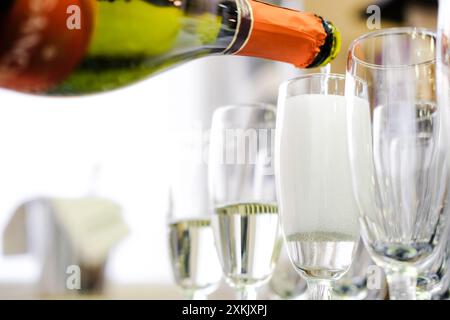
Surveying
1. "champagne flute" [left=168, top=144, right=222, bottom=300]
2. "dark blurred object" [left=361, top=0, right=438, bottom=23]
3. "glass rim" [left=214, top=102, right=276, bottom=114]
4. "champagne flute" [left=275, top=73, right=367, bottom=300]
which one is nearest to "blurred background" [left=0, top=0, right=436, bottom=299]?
"dark blurred object" [left=361, top=0, right=438, bottom=23]

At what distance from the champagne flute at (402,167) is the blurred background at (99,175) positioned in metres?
1.64

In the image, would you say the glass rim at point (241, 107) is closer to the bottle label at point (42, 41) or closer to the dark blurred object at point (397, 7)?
the bottle label at point (42, 41)

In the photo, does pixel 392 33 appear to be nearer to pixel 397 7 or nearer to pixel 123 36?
pixel 123 36

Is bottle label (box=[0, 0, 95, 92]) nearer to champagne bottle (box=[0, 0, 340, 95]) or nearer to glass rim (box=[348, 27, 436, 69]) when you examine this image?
champagne bottle (box=[0, 0, 340, 95])

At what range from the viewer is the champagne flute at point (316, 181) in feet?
1.55

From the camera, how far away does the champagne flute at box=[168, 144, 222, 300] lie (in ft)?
2.50

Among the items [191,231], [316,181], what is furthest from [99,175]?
[316,181]

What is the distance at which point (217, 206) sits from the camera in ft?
2.12

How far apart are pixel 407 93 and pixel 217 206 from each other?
255 mm

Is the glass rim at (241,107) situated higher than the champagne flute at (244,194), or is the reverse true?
the glass rim at (241,107)

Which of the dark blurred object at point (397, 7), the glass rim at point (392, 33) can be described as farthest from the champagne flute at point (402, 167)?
the dark blurred object at point (397, 7)

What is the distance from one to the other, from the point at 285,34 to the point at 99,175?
2029 millimetres

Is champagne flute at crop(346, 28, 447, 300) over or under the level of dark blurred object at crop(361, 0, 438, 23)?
under

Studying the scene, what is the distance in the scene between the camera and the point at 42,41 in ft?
1.91
